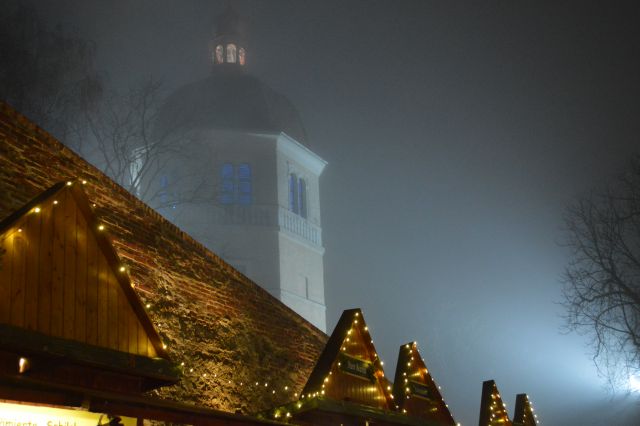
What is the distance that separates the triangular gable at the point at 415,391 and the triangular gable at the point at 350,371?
0.78m

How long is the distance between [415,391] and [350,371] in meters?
2.30

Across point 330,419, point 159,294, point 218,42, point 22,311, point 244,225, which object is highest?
point 218,42

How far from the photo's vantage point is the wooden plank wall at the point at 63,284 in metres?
6.68

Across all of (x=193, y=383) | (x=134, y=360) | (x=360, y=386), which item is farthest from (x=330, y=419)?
(x=134, y=360)

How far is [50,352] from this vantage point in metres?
6.75

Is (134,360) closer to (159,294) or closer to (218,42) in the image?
(159,294)

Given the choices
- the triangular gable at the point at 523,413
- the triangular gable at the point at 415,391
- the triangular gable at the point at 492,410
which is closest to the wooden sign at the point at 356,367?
the triangular gable at the point at 415,391

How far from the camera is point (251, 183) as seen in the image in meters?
38.7

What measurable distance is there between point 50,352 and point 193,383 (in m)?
2.95

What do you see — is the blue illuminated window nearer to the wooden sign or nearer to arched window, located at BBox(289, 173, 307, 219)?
arched window, located at BBox(289, 173, 307, 219)

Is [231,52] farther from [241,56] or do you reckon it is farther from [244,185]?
[244,185]

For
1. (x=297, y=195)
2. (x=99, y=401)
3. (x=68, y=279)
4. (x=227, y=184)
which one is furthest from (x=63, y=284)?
(x=297, y=195)

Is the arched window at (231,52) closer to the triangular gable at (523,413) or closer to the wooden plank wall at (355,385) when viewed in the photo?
the triangular gable at (523,413)

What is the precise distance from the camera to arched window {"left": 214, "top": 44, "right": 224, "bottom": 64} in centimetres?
4625
